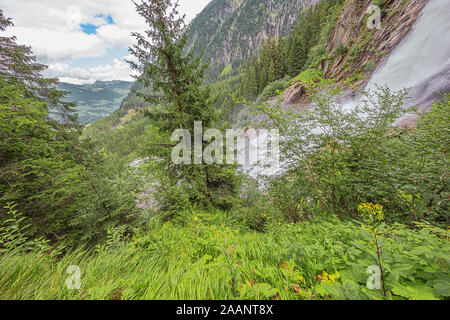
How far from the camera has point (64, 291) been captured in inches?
61.9

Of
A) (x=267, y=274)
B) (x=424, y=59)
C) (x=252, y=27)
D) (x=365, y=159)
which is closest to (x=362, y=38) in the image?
(x=424, y=59)

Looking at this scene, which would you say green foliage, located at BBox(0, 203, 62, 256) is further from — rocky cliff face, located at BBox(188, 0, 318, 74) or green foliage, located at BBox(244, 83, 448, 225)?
rocky cliff face, located at BBox(188, 0, 318, 74)

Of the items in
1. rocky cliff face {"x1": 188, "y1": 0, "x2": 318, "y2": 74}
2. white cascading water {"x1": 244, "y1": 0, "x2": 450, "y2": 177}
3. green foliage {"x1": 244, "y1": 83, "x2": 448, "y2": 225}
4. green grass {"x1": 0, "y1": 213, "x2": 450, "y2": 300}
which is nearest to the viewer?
green grass {"x1": 0, "y1": 213, "x2": 450, "y2": 300}

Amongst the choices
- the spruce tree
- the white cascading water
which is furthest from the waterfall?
the spruce tree

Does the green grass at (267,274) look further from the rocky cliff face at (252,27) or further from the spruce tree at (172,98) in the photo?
the rocky cliff face at (252,27)

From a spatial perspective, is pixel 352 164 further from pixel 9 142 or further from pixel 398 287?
pixel 9 142

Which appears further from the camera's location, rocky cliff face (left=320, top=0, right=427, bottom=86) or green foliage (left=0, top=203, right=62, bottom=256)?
rocky cliff face (left=320, top=0, right=427, bottom=86)

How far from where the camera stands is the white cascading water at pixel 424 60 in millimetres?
9492

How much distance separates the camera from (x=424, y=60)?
10.9m

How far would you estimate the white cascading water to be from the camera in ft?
31.1

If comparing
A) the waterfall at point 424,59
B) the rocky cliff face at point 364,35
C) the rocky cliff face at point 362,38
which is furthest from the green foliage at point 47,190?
the rocky cliff face at point 364,35


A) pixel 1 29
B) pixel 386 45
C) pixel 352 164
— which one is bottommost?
pixel 352 164
